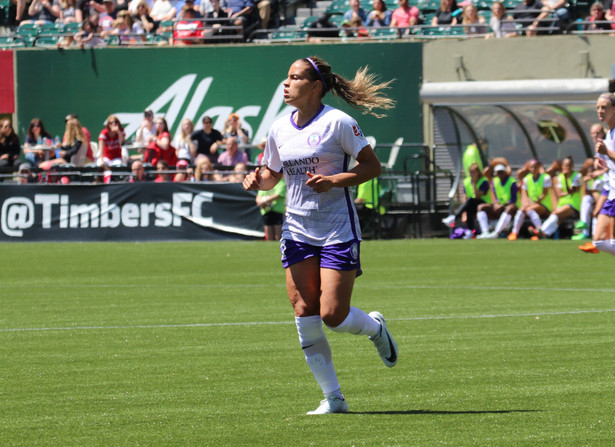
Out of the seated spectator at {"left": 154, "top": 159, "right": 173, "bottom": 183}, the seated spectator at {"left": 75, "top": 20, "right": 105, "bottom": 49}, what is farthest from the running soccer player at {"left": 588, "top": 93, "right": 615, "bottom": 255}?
the seated spectator at {"left": 75, "top": 20, "right": 105, "bottom": 49}

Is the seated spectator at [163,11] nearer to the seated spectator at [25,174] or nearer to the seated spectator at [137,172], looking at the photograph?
the seated spectator at [25,174]

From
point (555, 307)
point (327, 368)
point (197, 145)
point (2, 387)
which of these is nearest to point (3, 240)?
point (197, 145)

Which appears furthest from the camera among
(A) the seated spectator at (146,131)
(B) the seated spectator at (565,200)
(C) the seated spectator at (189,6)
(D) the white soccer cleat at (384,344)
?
(C) the seated spectator at (189,6)

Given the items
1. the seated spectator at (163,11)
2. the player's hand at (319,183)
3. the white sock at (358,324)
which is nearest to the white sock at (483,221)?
the seated spectator at (163,11)

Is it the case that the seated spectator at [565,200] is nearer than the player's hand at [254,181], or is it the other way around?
the player's hand at [254,181]

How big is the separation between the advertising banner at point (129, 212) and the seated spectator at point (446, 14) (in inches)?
277

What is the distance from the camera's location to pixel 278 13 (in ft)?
101

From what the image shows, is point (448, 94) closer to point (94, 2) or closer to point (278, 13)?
point (278, 13)

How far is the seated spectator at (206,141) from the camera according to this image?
88.9 feet

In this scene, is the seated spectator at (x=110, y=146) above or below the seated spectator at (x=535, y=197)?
above

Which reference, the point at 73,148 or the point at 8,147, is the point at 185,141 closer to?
the point at 73,148

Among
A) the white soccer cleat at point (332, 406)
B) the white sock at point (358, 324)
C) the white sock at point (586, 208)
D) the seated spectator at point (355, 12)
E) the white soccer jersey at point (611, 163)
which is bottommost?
the white sock at point (586, 208)

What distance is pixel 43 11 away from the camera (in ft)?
108

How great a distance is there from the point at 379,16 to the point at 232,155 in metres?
5.79
